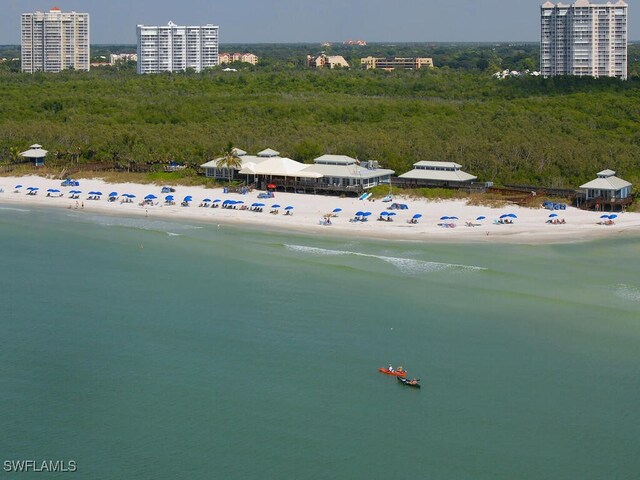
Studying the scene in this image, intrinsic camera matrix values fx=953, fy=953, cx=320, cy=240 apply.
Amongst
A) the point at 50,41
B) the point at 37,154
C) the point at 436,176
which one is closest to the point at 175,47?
the point at 50,41

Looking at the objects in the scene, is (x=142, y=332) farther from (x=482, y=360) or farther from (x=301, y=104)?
(x=301, y=104)

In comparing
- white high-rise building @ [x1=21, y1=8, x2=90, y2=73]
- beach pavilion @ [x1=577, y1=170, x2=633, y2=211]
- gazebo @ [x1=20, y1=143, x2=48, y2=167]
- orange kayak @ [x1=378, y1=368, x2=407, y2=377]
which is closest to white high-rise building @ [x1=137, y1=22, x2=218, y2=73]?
white high-rise building @ [x1=21, y1=8, x2=90, y2=73]

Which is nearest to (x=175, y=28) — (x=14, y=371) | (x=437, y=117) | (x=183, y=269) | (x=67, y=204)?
(x=437, y=117)

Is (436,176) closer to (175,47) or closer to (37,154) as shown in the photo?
(37,154)

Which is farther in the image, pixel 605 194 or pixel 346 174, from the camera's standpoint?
pixel 346 174

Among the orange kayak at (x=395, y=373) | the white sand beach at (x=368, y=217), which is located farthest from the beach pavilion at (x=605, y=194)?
the orange kayak at (x=395, y=373)

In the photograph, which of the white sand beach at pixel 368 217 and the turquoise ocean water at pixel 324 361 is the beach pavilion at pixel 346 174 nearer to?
the white sand beach at pixel 368 217
